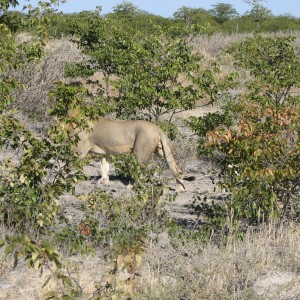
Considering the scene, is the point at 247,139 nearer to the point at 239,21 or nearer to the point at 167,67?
the point at 167,67

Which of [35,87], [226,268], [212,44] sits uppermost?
[226,268]

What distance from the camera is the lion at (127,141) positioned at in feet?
44.7

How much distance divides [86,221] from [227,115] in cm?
559

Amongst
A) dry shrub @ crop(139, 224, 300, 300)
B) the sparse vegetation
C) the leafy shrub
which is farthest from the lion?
dry shrub @ crop(139, 224, 300, 300)

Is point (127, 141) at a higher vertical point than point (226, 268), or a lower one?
lower

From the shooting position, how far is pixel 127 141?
46.5 ft

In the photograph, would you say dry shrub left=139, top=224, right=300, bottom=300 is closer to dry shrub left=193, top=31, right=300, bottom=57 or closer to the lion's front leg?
the lion's front leg

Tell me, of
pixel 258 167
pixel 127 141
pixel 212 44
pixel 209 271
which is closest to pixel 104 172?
pixel 127 141

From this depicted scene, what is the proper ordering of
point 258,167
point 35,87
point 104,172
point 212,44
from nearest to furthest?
1. point 258,167
2. point 104,172
3. point 35,87
4. point 212,44

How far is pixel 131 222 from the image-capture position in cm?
877

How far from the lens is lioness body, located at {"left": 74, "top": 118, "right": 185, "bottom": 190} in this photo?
1364cm

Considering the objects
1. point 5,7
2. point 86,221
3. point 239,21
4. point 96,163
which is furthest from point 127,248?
point 239,21

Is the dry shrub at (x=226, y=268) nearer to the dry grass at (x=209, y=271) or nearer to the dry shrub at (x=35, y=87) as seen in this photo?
the dry grass at (x=209, y=271)

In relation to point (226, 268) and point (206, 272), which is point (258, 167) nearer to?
point (226, 268)
